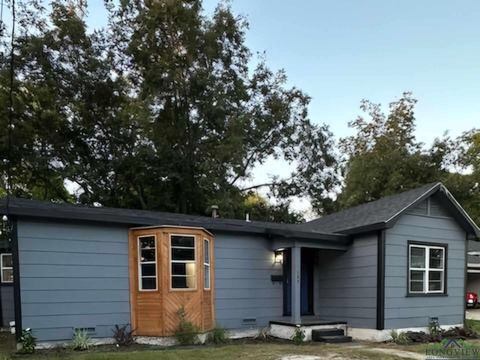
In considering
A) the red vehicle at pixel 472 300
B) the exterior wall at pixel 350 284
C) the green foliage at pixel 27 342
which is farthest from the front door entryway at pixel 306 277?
the red vehicle at pixel 472 300

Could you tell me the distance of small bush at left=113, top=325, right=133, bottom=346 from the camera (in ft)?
27.2

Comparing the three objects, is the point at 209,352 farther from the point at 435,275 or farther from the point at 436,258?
the point at 436,258

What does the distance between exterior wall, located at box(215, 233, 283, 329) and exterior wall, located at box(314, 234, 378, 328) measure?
4.50 feet

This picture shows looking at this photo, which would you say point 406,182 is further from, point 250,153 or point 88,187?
point 88,187

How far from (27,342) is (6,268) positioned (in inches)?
194

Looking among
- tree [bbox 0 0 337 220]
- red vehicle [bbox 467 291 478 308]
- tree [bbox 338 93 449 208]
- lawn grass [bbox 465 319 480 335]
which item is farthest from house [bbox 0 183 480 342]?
tree [bbox 338 93 449 208]

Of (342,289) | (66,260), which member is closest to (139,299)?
(66,260)

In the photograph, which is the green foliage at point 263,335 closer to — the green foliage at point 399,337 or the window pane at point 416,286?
the green foliage at point 399,337

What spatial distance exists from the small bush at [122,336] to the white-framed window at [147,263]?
0.88 metres

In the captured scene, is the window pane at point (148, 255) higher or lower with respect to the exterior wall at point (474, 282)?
higher

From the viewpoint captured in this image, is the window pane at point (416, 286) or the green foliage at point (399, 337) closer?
the green foliage at point (399, 337)

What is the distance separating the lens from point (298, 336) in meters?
9.23

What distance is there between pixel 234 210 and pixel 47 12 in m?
12.9

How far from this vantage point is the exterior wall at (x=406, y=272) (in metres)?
9.77
